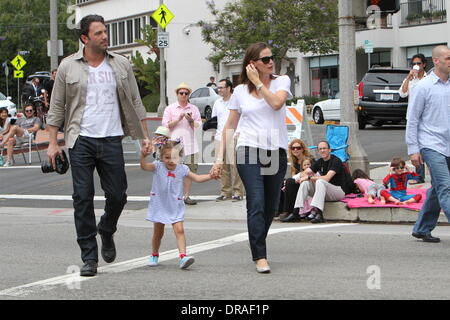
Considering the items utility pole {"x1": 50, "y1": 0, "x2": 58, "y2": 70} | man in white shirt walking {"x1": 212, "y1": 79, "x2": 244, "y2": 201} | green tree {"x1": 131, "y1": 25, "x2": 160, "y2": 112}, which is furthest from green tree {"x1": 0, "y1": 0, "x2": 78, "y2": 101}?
man in white shirt walking {"x1": 212, "y1": 79, "x2": 244, "y2": 201}

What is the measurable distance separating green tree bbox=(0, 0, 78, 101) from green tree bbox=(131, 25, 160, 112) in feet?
87.7

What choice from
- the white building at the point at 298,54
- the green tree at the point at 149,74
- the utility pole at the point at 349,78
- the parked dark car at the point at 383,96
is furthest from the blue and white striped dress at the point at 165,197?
the green tree at the point at 149,74

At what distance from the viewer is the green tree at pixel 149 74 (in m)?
55.1

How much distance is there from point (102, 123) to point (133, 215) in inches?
229

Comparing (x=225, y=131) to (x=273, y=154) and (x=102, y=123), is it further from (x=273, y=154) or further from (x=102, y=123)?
(x=102, y=123)

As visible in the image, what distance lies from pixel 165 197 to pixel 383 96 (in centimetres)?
1946

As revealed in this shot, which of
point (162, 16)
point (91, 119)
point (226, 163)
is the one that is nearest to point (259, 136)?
point (91, 119)

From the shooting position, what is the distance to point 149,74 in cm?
5553

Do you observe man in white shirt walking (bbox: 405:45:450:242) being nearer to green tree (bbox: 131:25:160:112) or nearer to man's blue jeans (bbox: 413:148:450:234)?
man's blue jeans (bbox: 413:148:450:234)

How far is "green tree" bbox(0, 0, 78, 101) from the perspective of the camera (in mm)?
84875

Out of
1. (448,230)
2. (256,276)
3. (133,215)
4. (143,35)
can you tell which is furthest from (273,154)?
(143,35)

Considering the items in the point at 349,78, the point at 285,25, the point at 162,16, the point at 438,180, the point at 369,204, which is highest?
the point at 285,25

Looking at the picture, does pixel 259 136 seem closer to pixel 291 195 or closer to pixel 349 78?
pixel 291 195
